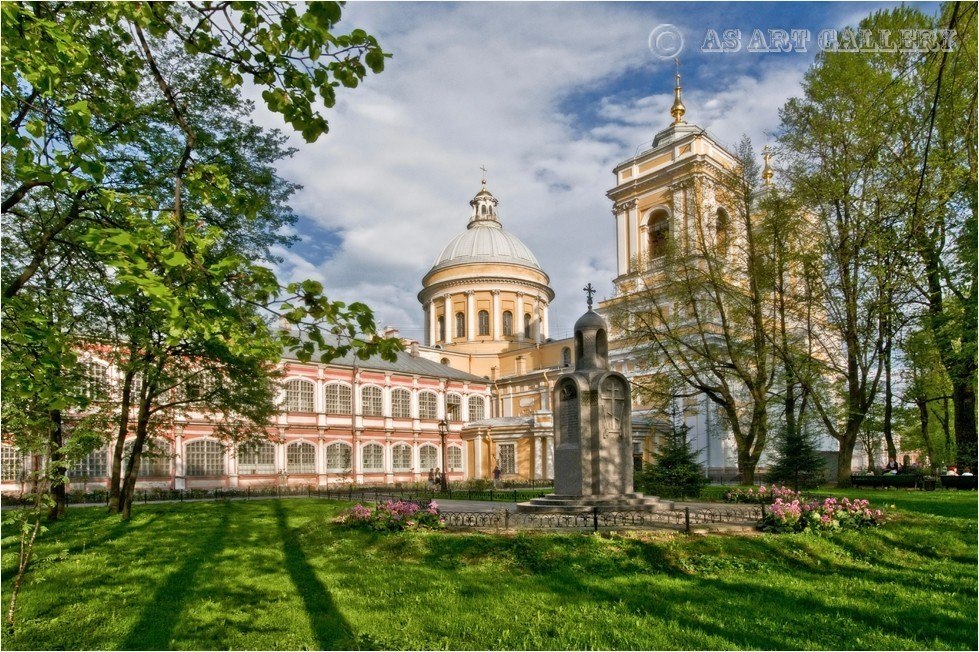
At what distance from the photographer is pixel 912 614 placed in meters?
6.97

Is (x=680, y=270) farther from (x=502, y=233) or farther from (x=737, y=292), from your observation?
(x=502, y=233)

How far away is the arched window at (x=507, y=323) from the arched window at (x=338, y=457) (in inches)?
717

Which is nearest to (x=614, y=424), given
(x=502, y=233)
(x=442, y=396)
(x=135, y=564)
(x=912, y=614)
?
(x=912, y=614)

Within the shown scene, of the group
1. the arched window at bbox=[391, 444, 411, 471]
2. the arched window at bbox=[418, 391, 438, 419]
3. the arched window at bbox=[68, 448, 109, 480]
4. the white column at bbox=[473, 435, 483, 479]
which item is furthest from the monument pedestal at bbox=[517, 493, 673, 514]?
the arched window at bbox=[418, 391, 438, 419]

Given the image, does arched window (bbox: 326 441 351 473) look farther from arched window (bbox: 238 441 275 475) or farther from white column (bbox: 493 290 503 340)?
white column (bbox: 493 290 503 340)

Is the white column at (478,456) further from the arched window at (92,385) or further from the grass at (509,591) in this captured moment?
the grass at (509,591)

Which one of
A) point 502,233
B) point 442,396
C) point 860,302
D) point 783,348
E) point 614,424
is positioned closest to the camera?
point 614,424

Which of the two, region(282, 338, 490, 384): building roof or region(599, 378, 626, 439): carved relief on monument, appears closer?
region(599, 378, 626, 439): carved relief on monument

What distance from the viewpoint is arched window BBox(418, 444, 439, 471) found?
46.6m

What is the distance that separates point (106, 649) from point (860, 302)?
726 inches

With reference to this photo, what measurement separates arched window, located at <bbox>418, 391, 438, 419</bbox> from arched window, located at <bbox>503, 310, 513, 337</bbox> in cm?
1051

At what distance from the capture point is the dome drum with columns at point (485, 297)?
183ft

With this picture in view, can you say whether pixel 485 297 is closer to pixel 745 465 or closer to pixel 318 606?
pixel 745 465

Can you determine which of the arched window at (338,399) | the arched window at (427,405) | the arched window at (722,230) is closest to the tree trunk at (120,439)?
the arched window at (722,230)
